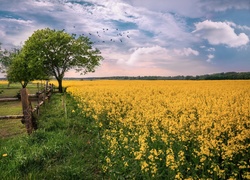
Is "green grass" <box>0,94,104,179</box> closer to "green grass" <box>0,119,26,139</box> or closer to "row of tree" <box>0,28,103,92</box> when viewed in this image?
"green grass" <box>0,119,26,139</box>

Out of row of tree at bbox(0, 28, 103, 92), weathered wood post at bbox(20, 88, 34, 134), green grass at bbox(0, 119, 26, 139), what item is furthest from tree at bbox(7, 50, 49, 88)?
weathered wood post at bbox(20, 88, 34, 134)

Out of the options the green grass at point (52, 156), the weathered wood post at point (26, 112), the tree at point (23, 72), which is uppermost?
the tree at point (23, 72)

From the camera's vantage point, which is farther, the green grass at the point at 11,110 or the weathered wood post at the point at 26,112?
the green grass at the point at 11,110

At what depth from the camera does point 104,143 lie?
7.79 metres

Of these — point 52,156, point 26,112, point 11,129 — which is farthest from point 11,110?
point 52,156

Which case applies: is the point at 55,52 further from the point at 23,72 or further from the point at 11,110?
Answer: the point at 11,110

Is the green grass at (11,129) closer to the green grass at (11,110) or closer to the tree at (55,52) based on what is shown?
the green grass at (11,110)

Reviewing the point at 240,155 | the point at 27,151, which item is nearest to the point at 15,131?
the point at 27,151

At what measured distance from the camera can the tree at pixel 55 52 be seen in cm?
3809

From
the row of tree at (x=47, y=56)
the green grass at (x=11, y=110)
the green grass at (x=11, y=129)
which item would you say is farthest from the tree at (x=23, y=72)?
the green grass at (x=11, y=129)

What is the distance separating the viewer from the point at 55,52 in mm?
39250

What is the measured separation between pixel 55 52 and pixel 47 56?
4.41 feet

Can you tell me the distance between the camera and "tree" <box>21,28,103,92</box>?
125 ft

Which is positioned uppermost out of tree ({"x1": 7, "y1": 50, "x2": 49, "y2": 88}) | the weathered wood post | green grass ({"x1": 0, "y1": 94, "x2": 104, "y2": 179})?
tree ({"x1": 7, "y1": 50, "x2": 49, "y2": 88})
